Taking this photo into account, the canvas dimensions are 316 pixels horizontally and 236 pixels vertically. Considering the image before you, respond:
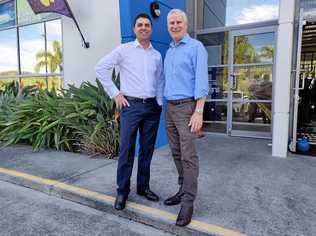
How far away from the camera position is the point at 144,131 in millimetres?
3047

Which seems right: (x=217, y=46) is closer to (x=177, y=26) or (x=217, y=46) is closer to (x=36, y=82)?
(x=177, y=26)

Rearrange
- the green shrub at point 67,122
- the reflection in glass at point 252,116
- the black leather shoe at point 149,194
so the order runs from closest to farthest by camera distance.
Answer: the black leather shoe at point 149,194
the green shrub at point 67,122
the reflection in glass at point 252,116

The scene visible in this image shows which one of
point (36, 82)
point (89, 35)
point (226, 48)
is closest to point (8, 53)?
point (36, 82)

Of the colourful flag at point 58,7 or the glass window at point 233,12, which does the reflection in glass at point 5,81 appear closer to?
the colourful flag at point 58,7

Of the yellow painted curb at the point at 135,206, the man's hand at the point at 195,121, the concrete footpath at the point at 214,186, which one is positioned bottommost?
the yellow painted curb at the point at 135,206

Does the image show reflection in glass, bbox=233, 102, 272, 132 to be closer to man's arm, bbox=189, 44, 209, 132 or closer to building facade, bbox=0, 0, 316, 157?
building facade, bbox=0, 0, 316, 157

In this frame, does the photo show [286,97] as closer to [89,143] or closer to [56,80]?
[89,143]

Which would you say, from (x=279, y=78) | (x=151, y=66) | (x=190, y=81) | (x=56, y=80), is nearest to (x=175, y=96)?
(x=190, y=81)

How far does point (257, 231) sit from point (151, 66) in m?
1.83

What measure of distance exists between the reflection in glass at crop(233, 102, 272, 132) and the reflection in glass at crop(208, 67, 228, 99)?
1.35ft

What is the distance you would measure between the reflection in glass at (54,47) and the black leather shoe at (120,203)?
5.58 meters

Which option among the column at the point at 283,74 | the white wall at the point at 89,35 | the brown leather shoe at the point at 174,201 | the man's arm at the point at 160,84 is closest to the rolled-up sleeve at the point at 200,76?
the man's arm at the point at 160,84

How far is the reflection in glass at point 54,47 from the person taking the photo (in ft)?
25.1

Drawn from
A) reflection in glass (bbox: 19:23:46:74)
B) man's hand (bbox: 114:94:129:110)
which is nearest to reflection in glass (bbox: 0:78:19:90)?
reflection in glass (bbox: 19:23:46:74)
